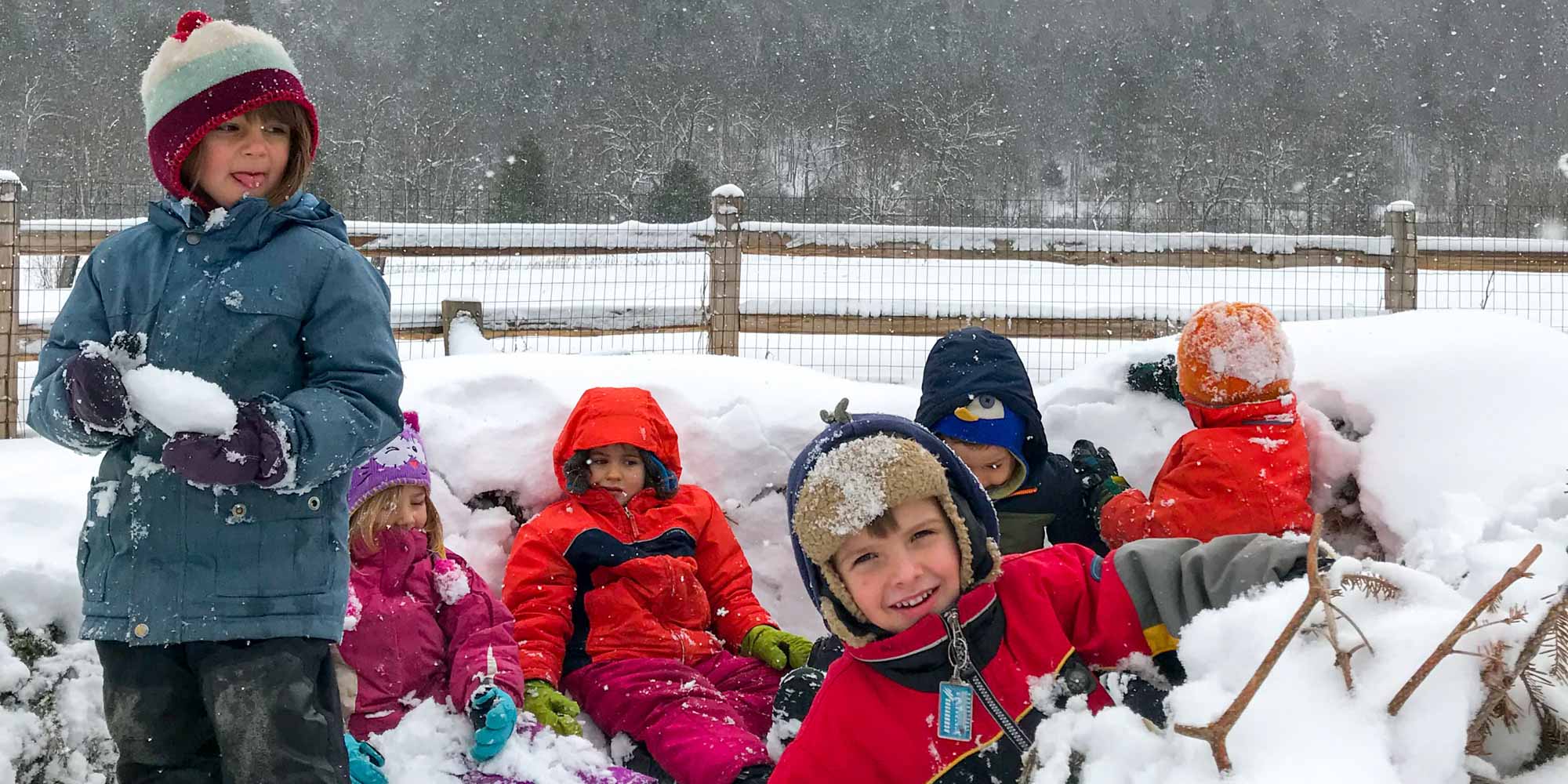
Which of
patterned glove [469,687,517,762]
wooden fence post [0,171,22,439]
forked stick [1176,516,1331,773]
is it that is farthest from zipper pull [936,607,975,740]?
wooden fence post [0,171,22,439]

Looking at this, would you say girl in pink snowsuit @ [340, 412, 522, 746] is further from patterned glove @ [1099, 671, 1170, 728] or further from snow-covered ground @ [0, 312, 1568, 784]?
patterned glove @ [1099, 671, 1170, 728]

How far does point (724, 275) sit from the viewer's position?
5.94 metres

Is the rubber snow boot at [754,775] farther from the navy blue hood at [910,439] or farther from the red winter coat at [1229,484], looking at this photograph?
the red winter coat at [1229,484]

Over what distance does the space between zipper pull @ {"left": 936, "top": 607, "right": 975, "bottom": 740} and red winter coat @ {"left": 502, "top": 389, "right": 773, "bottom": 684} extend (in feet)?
4.98

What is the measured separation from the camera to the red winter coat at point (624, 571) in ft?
10.3

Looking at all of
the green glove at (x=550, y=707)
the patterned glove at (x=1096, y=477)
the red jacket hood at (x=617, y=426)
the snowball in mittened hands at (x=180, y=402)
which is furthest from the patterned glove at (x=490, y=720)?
the patterned glove at (x=1096, y=477)

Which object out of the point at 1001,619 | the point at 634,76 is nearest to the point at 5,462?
the point at 1001,619

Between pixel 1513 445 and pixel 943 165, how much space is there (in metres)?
45.2

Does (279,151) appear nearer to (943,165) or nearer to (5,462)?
(5,462)

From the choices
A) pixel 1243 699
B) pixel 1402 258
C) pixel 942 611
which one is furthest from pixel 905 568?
pixel 1402 258

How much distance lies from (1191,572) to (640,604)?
6.19 ft

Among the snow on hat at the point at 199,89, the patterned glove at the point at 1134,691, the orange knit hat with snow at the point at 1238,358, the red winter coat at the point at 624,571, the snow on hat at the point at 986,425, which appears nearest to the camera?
the patterned glove at the point at 1134,691

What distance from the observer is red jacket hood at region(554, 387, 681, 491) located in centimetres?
334

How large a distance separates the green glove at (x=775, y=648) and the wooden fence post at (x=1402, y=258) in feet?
15.8
